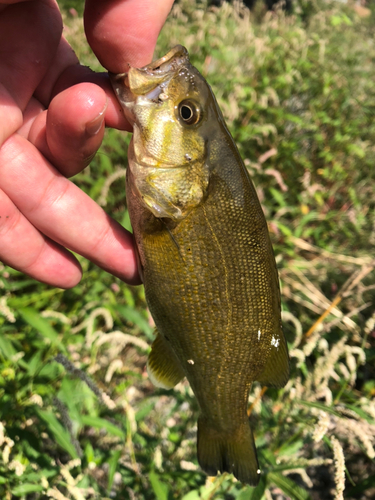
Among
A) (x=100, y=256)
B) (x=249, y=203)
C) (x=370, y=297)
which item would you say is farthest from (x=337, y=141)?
(x=100, y=256)

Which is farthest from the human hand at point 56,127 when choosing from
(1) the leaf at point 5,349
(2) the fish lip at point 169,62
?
(1) the leaf at point 5,349

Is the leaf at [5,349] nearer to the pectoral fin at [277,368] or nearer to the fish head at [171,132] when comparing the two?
the fish head at [171,132]

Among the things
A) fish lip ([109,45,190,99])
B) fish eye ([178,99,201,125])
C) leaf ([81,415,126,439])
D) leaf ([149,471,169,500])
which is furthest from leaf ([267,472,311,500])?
fish lip ([109,45,190,99])

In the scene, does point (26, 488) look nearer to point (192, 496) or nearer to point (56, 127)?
point (192, 496)

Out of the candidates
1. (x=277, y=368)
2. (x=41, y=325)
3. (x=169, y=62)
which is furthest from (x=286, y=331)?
(x=169, y=62)

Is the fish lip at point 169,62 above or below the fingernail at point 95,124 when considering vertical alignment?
above

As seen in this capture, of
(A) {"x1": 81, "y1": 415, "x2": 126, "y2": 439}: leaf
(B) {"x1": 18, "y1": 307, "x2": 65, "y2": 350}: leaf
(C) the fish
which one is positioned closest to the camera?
(C) the fish

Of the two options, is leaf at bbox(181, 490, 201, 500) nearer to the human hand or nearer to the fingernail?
the human hand

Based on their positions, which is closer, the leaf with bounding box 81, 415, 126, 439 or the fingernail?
the fingernail
